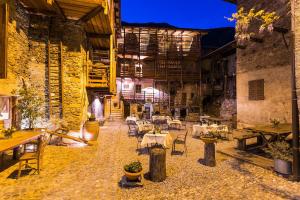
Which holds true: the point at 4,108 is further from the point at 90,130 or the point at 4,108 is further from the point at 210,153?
the point at 210,153

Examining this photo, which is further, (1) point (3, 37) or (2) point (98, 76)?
(2) point (98, 76)

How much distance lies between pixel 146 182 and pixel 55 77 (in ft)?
23.7

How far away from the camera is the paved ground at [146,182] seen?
14.6 ft

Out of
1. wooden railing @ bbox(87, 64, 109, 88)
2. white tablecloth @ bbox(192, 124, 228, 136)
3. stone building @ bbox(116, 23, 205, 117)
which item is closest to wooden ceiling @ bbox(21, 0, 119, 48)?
wooden railing @ bbox(87, 64, 109, 88)

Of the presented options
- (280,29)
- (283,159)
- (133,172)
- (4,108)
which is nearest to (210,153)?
(283,159)

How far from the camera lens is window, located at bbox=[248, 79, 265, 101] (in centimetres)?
1220

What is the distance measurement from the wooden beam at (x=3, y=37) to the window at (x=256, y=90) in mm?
13580

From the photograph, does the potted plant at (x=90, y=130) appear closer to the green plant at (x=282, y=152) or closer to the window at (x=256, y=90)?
the green plant at (x=282, y=152)

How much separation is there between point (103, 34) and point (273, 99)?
36.3 ft

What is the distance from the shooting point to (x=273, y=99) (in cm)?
1136

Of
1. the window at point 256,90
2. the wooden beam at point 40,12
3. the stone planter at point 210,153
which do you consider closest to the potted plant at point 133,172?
the stone planter at point 210,153

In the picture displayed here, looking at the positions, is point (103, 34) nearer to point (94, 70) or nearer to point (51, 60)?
point (94, 70)

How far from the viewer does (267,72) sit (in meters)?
12.0

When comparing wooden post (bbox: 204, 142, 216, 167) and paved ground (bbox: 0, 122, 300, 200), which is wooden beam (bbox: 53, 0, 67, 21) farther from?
wooden post (bbox: 204, 142, 216, 167)
